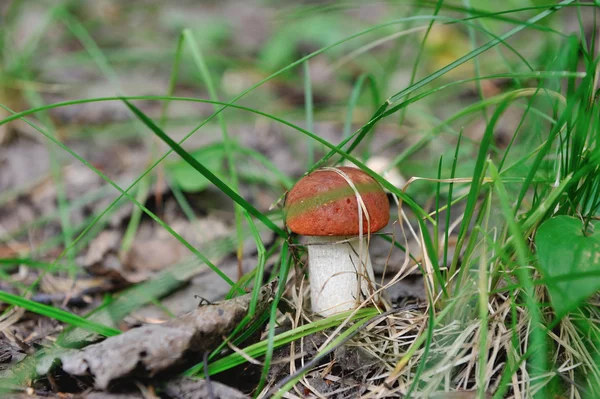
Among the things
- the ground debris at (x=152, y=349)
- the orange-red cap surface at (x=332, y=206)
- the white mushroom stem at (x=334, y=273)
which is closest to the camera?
the ground debris at (x=152, y=349)

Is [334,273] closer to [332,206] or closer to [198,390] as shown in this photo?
[332,206]

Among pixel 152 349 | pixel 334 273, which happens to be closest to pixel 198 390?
pixel 152 349

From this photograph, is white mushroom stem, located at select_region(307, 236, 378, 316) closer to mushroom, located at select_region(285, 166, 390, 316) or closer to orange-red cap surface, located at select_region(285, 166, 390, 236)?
mushroom, located at select_region(285, 166, 390, 316)

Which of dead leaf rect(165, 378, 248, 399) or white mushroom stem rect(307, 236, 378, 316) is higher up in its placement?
white mushroom stem rect(307, 236, 378, 316)

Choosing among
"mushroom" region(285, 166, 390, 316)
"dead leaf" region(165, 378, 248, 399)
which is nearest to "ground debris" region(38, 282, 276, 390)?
"dead leaf" region(165, 378, 248, 399)

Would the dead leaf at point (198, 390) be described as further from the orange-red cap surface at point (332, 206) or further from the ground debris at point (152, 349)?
the orange-red cap surface at point (332, 206)

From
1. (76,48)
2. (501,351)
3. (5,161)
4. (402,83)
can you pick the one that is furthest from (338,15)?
(501,351)

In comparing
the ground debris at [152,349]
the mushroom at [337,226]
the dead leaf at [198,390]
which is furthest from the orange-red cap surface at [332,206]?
the dead leaf at [198,390]
